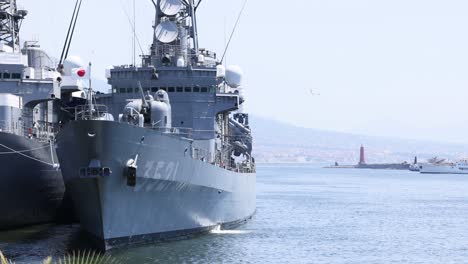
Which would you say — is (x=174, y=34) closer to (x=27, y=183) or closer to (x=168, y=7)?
(x=168, y=7)

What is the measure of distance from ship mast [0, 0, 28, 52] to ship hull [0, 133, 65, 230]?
7.52 m

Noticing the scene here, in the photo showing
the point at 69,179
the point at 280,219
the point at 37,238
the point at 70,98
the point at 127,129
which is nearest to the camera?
the point at 127,129

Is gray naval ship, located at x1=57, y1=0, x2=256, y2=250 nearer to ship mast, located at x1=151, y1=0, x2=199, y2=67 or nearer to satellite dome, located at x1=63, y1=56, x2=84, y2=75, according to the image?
ship mast, located at x1=151, y1=0, x2=199, y2=67

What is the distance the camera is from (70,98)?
4059 cm

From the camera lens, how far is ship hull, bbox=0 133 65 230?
30797 mm

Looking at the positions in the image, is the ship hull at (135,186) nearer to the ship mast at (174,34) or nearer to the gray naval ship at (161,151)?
the gray naval ship at (161,151)

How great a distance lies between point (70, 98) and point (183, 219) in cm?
1326

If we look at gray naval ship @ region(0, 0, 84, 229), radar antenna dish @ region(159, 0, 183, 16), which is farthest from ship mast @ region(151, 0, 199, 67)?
gray naval ship @ region(0, 0, 84, 229)

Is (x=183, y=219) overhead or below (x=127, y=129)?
below

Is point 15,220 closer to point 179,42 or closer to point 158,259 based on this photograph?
point 158,259

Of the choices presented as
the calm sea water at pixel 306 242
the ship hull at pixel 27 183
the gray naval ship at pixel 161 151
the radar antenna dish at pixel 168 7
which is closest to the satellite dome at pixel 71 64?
the gray naval ship at pixel 161 151

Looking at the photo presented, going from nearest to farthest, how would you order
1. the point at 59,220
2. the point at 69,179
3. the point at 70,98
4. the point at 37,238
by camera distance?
the point at 69,179
the point at 37,238
the point at 59,220
the point at 70,98

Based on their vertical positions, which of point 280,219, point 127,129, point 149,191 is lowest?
point 280,219

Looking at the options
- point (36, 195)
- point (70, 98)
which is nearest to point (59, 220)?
point (36, 195)
